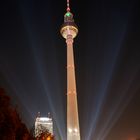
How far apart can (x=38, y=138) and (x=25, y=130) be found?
363 centimetres

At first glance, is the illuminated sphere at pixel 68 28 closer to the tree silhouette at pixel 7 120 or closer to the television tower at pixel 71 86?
the television tower at pixel 71 86

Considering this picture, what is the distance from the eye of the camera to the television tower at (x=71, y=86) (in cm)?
5788

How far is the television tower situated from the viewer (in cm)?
5788

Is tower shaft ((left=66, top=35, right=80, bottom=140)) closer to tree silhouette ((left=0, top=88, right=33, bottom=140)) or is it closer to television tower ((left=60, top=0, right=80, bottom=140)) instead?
television tower ((left=60, top=0, right=80, bottom=140))

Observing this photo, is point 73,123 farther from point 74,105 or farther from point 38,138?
point 38,138

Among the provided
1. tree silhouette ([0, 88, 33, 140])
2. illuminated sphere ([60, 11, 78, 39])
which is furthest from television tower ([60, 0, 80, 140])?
tree silhouette ([0, 88, 33, 140])

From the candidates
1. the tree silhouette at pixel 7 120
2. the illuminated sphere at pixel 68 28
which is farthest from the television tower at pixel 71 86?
the tree silhouette at pixel 7 120

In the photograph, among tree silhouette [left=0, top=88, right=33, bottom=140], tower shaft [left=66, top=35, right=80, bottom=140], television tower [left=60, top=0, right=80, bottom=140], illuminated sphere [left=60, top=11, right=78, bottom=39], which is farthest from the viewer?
illuminated sphere [left=60, top=11, right=78, bottom=39]

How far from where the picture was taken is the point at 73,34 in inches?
2975

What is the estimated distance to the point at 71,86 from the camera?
208 ft

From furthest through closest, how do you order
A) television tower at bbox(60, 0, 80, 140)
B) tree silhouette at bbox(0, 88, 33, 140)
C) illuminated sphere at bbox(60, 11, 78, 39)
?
illuminated sphere at bbox(60, 11, 78, 39), television tower at bbox(60, 0, 80, 140), tree silhouette at bbox(0, 88, 33, 140)

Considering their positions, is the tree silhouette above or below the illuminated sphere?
below

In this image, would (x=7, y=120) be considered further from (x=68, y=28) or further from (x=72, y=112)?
(x=68, y=28)

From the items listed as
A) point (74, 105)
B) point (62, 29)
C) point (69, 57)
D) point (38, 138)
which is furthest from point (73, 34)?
point (38, 138)
